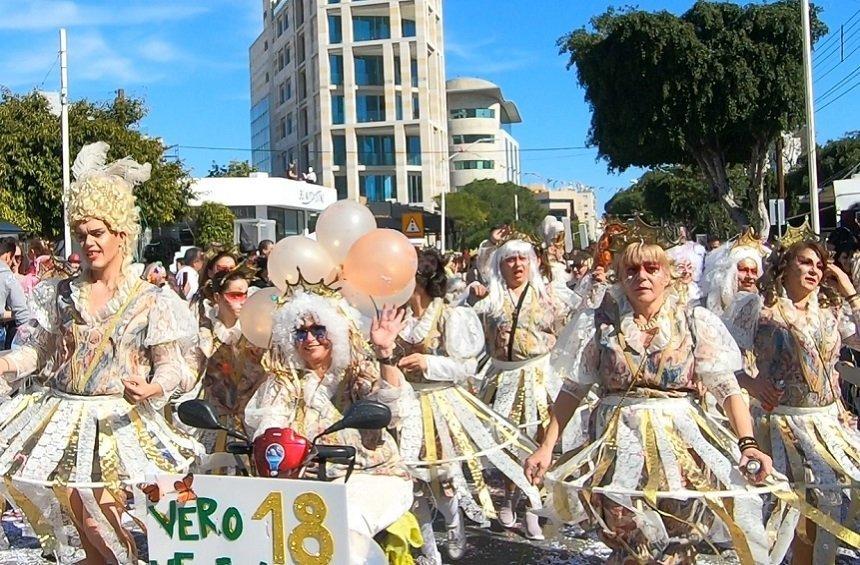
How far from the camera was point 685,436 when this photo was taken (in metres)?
3.87

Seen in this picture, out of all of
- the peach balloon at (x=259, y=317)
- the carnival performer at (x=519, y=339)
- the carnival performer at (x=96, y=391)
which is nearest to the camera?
the carnival performer at (x=96, y=391)

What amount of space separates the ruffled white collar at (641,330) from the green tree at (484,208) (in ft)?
136

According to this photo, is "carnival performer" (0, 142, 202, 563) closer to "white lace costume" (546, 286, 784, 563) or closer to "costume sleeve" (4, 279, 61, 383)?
"costume sleeve" (4, 279, 61, 383)

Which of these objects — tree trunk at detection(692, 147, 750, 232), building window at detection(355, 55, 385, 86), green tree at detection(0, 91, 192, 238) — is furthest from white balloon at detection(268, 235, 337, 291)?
building window at detection(355, 55, 385, 86)

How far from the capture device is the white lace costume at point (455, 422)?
209 inches

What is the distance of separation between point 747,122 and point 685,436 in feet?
80.7

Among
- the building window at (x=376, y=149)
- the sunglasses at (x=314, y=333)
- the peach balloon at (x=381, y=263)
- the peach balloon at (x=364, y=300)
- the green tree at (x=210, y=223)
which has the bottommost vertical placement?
the sunglasses at (x=314, y=333)

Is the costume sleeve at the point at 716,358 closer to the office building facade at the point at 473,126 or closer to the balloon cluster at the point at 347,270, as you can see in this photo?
the balloon cluster at the point at 347,270

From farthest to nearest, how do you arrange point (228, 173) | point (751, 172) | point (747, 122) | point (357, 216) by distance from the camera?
point (228, 173) → point (751, 172) → point (747, 122) → point (357, 216)

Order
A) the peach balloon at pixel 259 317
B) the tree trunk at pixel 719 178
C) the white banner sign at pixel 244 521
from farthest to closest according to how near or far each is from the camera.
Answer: the tree trunk at pixel 719 178 → the peach balloon at pixel 259 317 → the white banner sign at pixel 244 521

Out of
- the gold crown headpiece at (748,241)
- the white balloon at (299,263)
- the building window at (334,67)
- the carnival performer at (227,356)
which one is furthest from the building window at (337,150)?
the white balloon at (299,263)

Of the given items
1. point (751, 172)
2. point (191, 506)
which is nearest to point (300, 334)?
point (191, 506)

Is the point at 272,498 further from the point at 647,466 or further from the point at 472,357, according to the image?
the point at 472,357

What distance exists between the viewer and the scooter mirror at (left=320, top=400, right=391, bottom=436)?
129 inches
